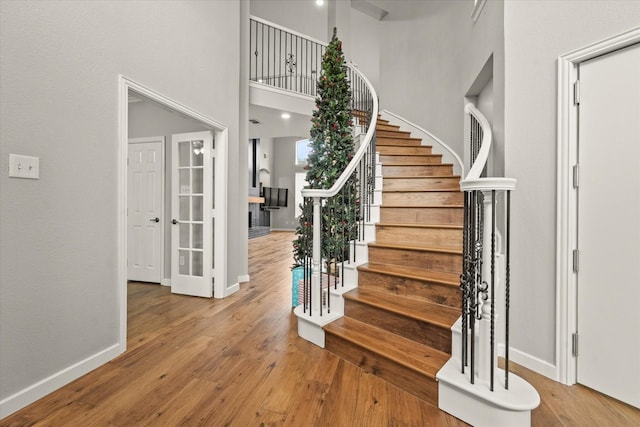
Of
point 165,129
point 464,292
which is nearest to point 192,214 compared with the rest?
point 165,129

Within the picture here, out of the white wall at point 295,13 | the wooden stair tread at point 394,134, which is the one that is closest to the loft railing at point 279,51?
the white wall at point 295,13

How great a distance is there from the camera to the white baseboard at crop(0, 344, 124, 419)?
155cm

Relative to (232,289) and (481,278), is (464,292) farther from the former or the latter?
(232,289)

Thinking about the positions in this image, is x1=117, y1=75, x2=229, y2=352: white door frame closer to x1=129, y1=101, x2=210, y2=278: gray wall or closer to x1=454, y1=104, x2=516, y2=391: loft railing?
x1=129, y1=101, x2=210, y2=278: gray wall

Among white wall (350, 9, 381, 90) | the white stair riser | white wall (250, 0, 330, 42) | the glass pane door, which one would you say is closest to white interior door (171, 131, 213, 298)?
the glass pane door

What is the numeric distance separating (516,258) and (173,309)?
309 centimetres

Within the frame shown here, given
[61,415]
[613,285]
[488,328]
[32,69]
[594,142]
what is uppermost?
[32,69]

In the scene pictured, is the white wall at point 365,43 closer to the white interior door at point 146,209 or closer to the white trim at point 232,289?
the white interior door at point 146,209

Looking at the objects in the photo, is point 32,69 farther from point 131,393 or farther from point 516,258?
point 516,258

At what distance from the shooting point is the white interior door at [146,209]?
4.04 m

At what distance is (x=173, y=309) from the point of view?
10.2 feet

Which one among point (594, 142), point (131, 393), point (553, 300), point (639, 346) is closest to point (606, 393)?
point (639, 346)

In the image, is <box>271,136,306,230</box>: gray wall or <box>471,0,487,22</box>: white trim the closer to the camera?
<box>471,0,487,22</box>: white trim

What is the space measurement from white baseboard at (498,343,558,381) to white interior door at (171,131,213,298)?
2.93 meters
